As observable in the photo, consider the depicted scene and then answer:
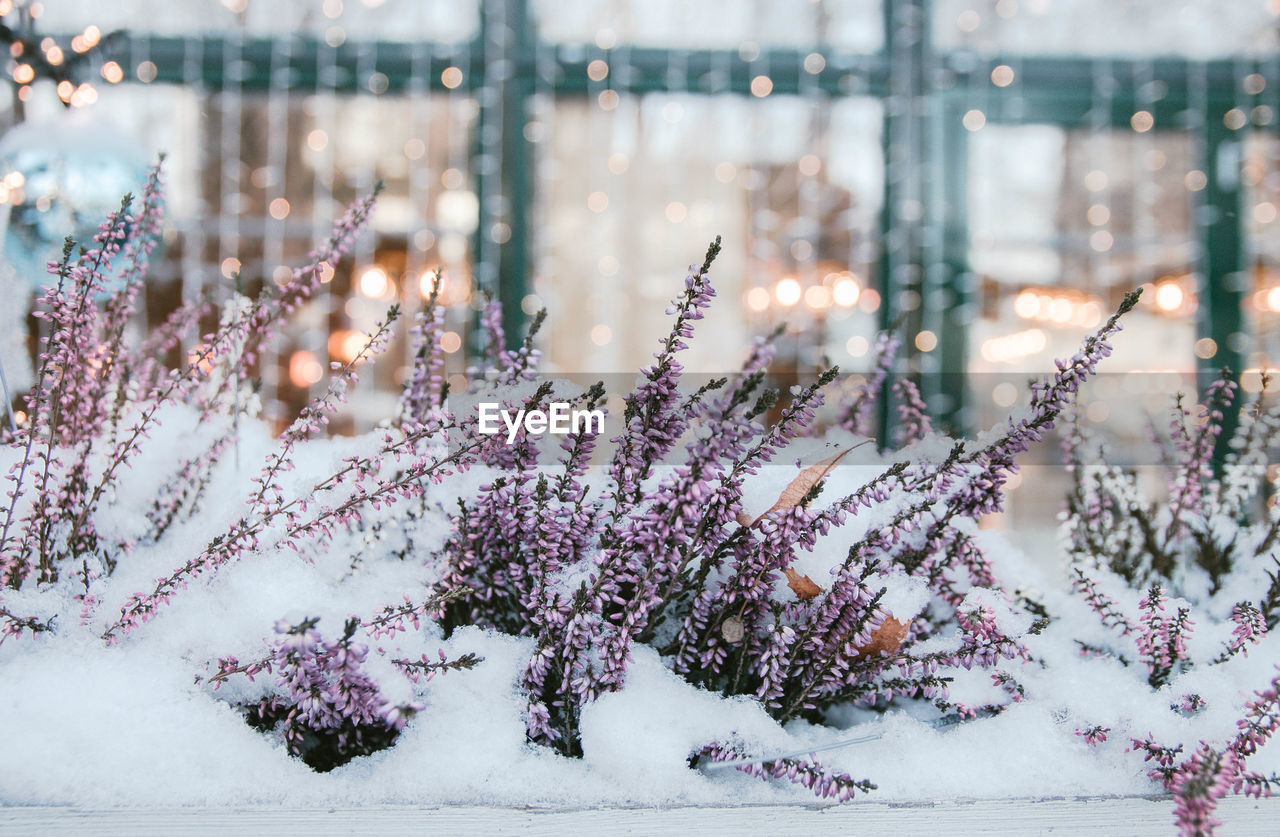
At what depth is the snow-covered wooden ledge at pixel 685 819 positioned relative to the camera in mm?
586

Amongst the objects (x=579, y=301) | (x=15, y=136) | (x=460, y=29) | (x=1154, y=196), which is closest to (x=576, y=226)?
(x=579, y=301)

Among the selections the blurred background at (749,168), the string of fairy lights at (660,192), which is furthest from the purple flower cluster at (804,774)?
the string of fairy lights at (660,192)

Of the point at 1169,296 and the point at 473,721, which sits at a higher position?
the point at 1169,296

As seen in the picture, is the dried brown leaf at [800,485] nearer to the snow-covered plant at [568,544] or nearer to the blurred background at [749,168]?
the snow-covered plant at [568,544]

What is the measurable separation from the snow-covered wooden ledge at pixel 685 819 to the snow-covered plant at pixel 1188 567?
5cm

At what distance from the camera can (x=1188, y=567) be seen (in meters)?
0.98

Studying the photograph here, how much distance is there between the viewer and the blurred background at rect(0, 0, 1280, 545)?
9.82 feet

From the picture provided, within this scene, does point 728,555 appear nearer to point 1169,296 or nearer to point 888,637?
point 888,637

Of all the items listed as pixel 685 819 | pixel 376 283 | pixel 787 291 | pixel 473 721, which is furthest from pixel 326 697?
pixel 787 291

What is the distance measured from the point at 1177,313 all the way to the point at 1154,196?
0.54m

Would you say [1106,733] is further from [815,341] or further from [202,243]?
[202,243]

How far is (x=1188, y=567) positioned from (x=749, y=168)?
117 inches

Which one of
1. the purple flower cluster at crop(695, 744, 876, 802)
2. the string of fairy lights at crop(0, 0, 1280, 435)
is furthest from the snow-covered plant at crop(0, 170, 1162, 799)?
the string of fairy lights at crop(0, 0, 1280, 435)

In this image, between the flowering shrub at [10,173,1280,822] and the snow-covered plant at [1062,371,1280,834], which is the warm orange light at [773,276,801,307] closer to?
the snow-covered plant at [1062,371,1280,834]
